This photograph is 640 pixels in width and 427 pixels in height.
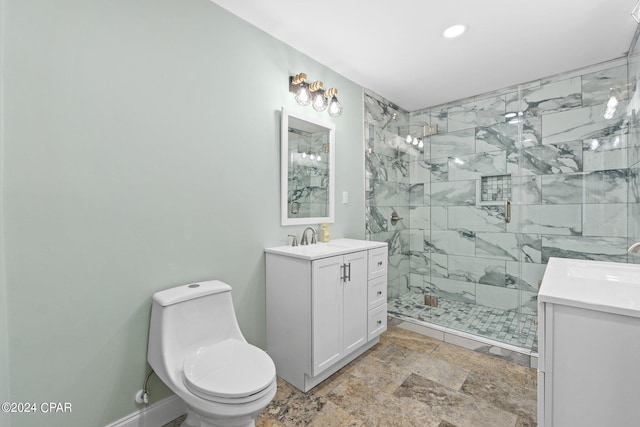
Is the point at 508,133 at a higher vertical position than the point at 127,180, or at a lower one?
higher

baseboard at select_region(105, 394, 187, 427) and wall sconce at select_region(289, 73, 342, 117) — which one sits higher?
wall sconce at select_region(289, 73, 342, 117)

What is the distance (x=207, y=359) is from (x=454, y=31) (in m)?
2.60

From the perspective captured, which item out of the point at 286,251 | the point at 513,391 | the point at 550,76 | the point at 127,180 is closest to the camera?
the point at 127,180

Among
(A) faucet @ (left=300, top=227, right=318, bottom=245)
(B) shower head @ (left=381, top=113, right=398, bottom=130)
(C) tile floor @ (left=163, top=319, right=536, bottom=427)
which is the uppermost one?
(B) shower head @ (left=381, top=113, right=398, bottom=130)

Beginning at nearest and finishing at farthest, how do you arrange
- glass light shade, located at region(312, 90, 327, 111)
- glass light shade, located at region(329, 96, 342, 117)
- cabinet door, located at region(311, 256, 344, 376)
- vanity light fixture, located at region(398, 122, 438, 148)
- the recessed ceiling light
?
cabinet door, located at region(311, 256, 344, 376), the recessed ceiling light, glass light shade, located at region(312, 90, 327, 111), glass light shade, located at region(329, 96, 342, 117), vanity light fixture, located at region(398, 122, 438, 148)

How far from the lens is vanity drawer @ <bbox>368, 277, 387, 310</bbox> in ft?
7.55

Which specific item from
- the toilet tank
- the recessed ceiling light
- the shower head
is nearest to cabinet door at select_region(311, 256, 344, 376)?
the toilet tank

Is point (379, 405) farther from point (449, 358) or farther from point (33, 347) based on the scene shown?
point (33, 347)

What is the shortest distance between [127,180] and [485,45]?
2649 mm

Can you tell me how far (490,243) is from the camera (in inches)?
125

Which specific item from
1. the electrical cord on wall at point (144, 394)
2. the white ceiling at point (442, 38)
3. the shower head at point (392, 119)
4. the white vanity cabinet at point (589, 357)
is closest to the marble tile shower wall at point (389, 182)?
the shower head at point (392, 119)

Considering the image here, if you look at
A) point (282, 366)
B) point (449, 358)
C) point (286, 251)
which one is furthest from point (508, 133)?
point (282, 366)

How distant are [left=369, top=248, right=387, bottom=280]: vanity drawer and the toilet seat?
1.14 m

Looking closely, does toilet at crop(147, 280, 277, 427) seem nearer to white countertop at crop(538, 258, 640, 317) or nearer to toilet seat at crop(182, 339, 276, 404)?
toilet seat at crop(182, 339, 276, 404)
